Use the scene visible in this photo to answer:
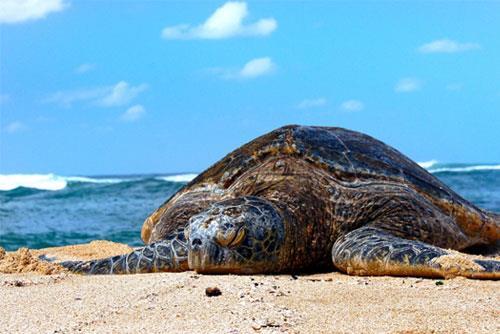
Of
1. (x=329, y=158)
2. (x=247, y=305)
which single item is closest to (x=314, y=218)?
(x=329, y=158)

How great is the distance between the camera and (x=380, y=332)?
306 centimetres

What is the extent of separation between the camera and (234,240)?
459 centimetres

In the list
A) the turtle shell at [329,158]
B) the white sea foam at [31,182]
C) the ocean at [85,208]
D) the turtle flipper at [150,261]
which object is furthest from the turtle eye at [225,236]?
the white sea foam at [31,182]

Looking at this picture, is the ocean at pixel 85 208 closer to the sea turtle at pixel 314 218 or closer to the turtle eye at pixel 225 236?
the sea turtle at pixel 314 218

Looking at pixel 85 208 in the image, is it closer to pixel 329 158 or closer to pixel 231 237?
pixel 329 158

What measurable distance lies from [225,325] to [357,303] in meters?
0.84

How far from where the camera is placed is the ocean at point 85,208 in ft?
40.8

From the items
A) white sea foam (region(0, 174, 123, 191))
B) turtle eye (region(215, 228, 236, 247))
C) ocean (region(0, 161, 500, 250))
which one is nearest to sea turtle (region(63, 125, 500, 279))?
turtle eye (region(215, 228, 236, 247))

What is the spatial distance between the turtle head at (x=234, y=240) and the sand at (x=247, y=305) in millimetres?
130

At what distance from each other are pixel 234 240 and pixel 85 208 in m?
17.1

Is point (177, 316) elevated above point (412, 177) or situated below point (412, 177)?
below

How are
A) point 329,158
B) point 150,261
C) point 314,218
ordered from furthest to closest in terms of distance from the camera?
1. point 329,158
2. point 314,218
3. point 150,261

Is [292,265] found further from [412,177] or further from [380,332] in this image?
[380,332]

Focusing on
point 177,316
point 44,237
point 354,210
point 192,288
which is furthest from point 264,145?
point 44,237
